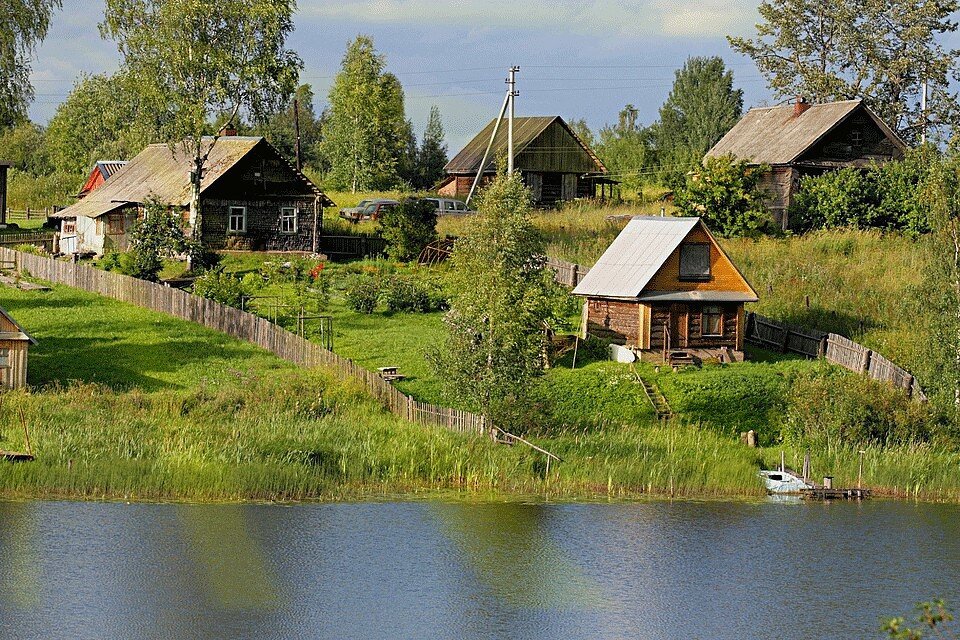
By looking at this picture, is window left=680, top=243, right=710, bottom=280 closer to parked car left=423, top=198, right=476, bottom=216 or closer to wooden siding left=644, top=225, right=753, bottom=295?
wooden siding left=644, top=225, right=753, bottom=295

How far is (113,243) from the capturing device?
61500 millimetres

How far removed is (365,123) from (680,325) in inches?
1876

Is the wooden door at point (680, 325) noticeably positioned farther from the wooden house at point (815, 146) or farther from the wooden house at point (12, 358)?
the wooden house at point (815, 146)

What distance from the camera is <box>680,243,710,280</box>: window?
45.4m

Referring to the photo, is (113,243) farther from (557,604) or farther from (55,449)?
(557,604)

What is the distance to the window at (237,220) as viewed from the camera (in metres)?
61.1

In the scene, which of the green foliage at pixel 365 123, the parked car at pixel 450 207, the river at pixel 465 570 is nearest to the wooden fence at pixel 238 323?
the river at pixel 465 570

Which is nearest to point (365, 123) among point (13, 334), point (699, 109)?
point (699, 109)

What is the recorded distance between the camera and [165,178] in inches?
2459

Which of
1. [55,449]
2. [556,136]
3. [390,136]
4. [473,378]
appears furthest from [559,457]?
[390,136]

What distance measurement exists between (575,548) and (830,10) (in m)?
53.3

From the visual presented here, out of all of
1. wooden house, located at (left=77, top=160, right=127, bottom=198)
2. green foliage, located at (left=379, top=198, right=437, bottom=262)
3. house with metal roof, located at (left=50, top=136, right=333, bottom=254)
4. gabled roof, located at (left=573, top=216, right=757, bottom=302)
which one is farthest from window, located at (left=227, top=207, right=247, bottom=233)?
wooden house, located at (left=77, top=160, right=127, bottom=198)

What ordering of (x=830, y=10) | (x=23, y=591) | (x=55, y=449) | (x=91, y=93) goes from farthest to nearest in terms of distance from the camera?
1. (x=91, y=93)
2. (x=830, y=10)
3. (x=55, y=449)
4. (x=23, y=591)

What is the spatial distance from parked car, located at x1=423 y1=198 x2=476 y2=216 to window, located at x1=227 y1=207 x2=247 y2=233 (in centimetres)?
1250
